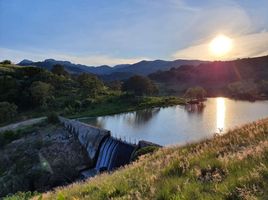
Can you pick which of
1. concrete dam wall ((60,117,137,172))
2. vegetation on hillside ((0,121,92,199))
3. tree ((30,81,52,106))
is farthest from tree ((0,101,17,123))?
concrete dam wall ((60,117,137,172))

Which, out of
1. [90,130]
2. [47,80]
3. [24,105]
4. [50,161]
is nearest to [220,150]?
[50,161]

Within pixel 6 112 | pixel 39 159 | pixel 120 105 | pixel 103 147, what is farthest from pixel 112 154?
pixel 120 105

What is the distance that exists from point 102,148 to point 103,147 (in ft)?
1.24

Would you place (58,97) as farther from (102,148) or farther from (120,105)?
(102,148)

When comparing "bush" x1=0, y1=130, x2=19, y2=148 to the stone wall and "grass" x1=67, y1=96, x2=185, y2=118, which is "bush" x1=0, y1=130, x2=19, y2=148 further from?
"grass" x1=67, y1=96, x2=185, y2=118

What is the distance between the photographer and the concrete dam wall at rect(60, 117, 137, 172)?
4375 cm

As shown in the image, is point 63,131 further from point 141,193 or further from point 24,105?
point 141,193

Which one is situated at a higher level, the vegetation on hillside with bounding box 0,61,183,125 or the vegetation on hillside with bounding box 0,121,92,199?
the vegetation on hillside with bounding box 0,61,183,125

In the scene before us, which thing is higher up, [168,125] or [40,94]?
[40,94]

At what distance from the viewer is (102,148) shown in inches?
2084

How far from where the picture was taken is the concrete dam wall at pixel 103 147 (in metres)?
43.8

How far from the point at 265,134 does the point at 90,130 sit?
55.0 metres

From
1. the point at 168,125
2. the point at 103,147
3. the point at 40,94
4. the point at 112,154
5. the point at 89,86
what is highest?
the point at 89,86

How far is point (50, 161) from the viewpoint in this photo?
55.9 meters
